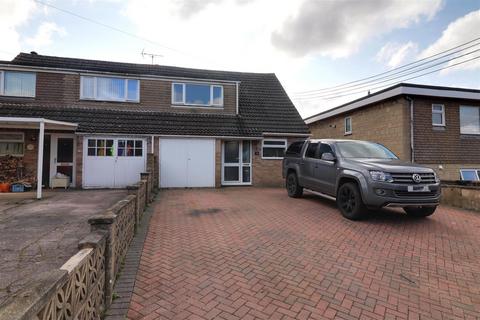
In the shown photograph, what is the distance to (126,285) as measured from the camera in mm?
3277

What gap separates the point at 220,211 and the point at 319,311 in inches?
189

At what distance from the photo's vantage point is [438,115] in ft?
42.2

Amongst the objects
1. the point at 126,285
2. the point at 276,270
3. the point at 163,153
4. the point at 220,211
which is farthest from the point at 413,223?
the point at 163,153

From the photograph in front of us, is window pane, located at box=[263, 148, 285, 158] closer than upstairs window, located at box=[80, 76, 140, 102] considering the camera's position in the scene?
No

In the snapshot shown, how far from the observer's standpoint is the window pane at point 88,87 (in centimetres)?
1230

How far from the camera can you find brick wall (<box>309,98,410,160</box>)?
12172mm

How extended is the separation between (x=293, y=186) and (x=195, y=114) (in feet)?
21.7

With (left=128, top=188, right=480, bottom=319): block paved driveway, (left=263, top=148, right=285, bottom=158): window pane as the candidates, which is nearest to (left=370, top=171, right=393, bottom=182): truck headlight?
(left=128, top=188, right=480, bottom=319): block paved driveway

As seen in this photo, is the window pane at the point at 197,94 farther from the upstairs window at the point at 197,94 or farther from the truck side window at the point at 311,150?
the truck side window at the point at 311,150

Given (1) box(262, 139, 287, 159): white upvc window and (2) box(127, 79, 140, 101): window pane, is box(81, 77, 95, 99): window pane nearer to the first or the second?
(2) box(127, 79, 140, 101): window pane

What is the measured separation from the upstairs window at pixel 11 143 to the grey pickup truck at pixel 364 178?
12085mm

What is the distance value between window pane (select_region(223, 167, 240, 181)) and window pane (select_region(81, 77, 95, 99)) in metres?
7.36

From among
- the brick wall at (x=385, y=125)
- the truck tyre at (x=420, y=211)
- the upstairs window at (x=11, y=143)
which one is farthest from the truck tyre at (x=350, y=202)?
the upstairs window at (x=11, y=143)

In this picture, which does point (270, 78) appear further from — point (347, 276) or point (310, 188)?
point (347, 276)
